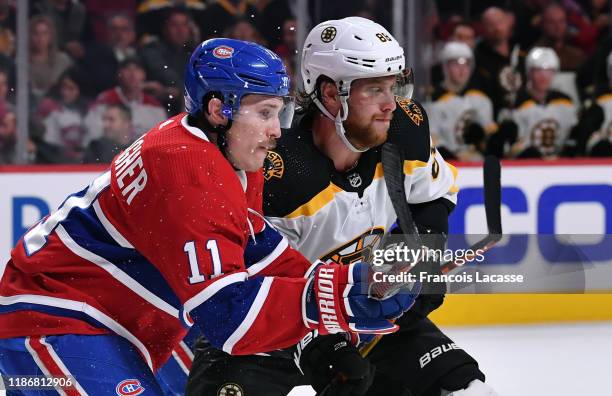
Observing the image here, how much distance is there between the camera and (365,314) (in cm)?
224

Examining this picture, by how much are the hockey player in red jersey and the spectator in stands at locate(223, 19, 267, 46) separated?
120 inches

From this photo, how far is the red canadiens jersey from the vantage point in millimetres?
2229

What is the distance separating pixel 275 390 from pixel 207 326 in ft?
2.21

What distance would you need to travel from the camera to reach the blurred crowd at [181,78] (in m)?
5.44

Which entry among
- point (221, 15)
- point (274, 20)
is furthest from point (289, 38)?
point (221, 15)

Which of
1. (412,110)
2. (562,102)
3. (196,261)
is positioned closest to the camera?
(196,261)

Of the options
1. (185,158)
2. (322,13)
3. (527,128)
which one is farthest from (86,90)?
(185,158)

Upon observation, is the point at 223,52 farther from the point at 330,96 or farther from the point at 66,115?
the point at 66,115

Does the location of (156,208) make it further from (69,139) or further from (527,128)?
(527,128)

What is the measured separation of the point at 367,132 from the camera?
9.84 feet

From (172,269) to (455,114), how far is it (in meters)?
3.84

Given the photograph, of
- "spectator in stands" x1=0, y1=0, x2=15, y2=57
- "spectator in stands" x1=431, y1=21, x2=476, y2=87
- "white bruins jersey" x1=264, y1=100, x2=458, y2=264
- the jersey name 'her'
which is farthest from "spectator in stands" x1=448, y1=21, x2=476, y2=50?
the jersey name 'her'

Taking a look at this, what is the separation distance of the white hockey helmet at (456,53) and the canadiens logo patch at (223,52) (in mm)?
3782

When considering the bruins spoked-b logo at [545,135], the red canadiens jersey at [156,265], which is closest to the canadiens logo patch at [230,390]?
the red canadiens jersey at [156,265]
